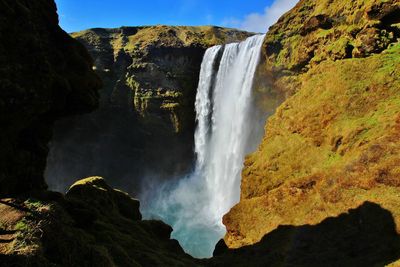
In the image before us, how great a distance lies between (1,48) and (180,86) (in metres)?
53.8

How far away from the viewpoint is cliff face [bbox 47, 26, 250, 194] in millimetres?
64250

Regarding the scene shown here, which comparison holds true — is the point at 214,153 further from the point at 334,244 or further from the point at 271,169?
the point at 334,244

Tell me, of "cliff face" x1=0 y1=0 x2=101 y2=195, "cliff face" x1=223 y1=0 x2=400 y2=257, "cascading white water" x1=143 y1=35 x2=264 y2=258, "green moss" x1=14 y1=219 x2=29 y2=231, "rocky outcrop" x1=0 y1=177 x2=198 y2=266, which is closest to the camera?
"rocky outcrop" x1=0 y1=177 x2=198 y2=266

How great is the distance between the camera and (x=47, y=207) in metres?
12.0

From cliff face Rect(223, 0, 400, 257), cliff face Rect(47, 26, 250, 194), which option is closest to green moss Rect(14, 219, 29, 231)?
cliff face Rect(223, 0, 400, 257)

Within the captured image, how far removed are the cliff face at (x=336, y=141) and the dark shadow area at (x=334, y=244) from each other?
326 millimetres

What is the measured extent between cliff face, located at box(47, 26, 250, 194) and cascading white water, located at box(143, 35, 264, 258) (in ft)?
11.2

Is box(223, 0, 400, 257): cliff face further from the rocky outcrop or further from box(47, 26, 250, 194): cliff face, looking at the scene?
box(47, 26, 250, 194): cliff face

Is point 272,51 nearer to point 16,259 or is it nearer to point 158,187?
point 158,187

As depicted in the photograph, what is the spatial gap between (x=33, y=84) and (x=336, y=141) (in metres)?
17.6

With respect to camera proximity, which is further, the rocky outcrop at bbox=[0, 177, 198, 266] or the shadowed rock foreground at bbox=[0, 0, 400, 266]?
the shadowed rock foreground at bbox=[0, 0, 400, 266]

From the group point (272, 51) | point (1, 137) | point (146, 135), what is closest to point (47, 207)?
point (1, 137)

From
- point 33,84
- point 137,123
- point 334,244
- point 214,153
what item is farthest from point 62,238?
point 137,123

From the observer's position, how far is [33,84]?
1267 centimetres
